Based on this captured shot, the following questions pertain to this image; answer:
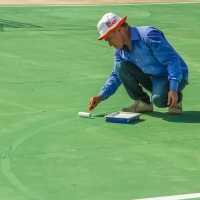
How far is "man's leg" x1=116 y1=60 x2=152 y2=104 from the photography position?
827 centimetres

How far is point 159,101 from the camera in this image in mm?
8203

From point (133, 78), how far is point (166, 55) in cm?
62

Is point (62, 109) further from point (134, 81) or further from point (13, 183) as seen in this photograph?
point (13, 183)

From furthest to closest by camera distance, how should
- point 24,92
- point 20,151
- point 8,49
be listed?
1. point 8,49
2. point 24,92
3. point 20,151

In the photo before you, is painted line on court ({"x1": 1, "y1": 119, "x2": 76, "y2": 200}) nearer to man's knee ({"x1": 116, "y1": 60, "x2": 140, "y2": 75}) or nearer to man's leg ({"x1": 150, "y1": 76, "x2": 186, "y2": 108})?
man's knee ({"x1": 116, "y1": 60, "x2": 140, "y2": 75})

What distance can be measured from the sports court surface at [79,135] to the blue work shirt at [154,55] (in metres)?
0.57

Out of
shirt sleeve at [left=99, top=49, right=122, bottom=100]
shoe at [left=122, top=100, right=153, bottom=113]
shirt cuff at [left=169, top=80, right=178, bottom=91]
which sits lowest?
shoe at [left=122, top=100, right=153, bottom=113]

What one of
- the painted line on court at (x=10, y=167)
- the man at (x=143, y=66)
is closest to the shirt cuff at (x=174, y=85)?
the man at (x=143, y=66)

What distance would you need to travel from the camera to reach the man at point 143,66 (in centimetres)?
774

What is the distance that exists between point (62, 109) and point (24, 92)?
1008 mm

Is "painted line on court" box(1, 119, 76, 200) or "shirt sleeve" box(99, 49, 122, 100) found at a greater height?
"shirt sleeve" box(99, 49, 122, 100)

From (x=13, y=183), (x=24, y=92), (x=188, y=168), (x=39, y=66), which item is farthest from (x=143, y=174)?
(x=39, y=66)

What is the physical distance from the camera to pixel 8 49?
12.5m

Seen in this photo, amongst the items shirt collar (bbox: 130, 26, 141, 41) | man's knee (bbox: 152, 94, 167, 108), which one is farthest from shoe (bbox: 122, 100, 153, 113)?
shirt collar (bbox: 130, 26, 141, 41)
